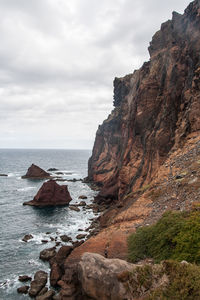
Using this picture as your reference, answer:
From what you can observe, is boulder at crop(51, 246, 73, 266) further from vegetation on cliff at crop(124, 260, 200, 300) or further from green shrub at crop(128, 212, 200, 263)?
vegetation on cliff at crop(124, 260, 200, 300)

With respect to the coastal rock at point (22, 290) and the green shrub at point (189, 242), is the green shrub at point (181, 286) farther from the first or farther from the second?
the coastal rock at point (22, 290)

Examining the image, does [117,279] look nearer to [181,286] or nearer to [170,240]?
[181,286]

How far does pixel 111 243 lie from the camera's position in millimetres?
15938

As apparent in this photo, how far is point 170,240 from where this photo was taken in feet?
42.7

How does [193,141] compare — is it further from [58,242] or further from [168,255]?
[58,242]

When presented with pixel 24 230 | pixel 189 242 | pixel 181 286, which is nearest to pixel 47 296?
pixel 189 242

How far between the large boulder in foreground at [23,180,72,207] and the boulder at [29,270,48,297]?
31870mm

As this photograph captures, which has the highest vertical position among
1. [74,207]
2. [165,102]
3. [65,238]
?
[165,102]

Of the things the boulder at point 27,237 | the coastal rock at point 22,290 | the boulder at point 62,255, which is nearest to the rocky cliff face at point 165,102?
the boulder at point 62,255

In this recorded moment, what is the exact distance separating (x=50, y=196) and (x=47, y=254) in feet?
95.4

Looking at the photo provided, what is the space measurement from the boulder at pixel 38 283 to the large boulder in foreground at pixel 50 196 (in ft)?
105

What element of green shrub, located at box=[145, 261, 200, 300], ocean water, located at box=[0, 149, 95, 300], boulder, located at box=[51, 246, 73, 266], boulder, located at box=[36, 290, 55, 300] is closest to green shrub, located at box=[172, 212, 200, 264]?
green shrub, located at box=[145, 261, 200, 300]

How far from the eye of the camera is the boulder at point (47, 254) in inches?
1059

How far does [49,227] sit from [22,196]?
2617 centimetres
